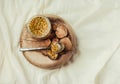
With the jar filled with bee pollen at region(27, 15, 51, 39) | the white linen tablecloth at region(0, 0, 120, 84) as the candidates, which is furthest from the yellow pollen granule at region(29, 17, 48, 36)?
the white linen tablecloth at region(0, 0, 120, 84)

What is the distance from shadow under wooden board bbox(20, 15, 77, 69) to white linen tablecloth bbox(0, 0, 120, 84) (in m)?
0.04

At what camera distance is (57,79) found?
37.4 inches

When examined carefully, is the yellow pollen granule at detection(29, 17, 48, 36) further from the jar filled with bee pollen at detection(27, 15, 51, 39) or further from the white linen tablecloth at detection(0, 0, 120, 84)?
the white linen tablecloth at detection(0, 0, 120, 84)

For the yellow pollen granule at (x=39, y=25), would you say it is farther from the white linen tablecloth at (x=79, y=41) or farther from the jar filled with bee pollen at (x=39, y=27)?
the white linen tablecloth at (x=79, y=41)

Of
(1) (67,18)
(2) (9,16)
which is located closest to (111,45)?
(1) (67,18)

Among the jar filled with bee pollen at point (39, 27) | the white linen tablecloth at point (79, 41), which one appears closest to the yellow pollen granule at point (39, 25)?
the jar filled with bee pollen at point (39, 27)

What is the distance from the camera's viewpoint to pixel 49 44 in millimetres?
924

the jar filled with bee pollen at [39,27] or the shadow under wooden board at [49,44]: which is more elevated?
the jar filled with bee pollen at [39,27]

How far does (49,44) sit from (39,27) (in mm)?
71

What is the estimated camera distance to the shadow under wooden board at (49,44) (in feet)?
3.01

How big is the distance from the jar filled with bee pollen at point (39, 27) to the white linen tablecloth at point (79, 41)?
0.10m

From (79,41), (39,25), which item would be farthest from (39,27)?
(79,41)

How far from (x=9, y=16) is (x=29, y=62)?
0.70 feet

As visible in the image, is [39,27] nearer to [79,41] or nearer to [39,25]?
[39,25]
